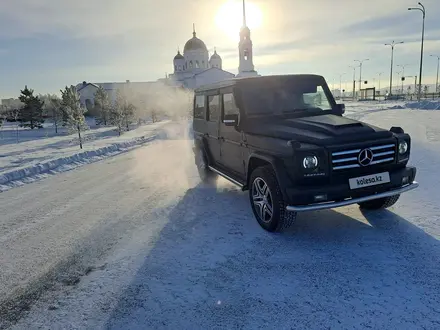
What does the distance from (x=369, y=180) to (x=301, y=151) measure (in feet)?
3.36

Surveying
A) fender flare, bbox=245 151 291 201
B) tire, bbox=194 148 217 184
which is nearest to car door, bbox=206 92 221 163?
tire, bbox=194 148 217 184

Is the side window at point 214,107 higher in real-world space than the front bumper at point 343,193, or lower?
higher

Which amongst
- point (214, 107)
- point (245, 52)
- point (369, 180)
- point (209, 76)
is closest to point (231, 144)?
point (214, 107)

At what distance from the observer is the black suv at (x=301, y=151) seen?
3900mm

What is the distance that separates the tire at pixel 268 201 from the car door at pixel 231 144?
0.64 m

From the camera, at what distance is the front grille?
12.9 ft

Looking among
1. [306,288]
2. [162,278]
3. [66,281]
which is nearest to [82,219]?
[66,281]

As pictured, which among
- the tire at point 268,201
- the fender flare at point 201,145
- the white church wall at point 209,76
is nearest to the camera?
the tire at point 268,201

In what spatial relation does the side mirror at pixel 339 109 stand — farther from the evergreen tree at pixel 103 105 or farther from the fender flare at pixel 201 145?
the evergreen tree at pixel 103 105

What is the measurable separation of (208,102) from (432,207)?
4546 millimetres

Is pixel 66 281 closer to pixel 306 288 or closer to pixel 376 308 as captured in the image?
pixel 306 288

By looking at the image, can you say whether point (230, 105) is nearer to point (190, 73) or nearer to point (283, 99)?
point (283, 99)

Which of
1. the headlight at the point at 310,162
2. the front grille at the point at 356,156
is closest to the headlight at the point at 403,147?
the front grille at the point at 356,156

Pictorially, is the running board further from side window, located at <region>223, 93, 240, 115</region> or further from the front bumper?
the front bumper
